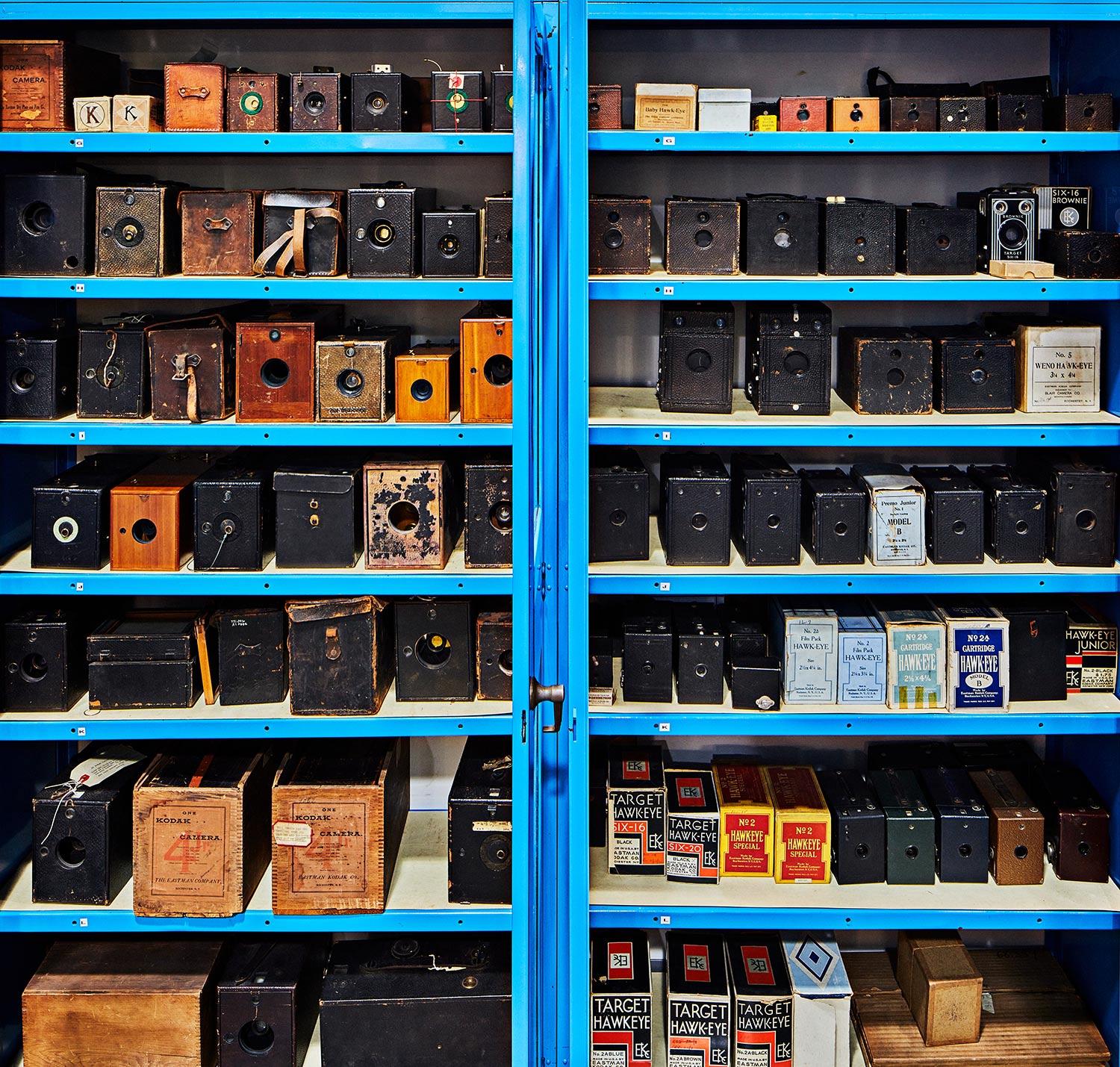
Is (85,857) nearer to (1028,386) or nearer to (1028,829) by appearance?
(1028,829)

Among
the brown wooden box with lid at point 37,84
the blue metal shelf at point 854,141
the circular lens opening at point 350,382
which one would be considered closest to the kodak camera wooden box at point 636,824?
the circular lens opening at point 350,382

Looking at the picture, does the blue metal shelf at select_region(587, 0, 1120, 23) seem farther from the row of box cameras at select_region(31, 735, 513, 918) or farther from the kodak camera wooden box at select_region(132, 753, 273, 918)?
the kodak camera wooden box at select_region(132, 753, 273, 918)

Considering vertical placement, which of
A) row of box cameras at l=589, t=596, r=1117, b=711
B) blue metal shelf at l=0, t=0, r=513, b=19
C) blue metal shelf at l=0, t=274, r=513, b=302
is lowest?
row of box cameras at l=589, t=596, r=1117, b=711

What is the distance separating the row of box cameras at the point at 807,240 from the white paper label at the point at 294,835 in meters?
1.57

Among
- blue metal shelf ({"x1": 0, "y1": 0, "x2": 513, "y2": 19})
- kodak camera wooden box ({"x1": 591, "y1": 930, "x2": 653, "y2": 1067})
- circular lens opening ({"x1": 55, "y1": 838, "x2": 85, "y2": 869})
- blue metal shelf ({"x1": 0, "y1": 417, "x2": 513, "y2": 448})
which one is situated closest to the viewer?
blue metal shelf ({"x1": 0, "y1": 0, "x2": 513, "y2": 19})

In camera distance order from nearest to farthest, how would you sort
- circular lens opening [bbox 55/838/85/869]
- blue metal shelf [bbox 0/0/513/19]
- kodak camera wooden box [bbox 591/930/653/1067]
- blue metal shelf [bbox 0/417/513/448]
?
blue metal shelf [bbox 0/0/513/19] → blue metal shelf [bbox 0/417/513/448] → circular lens opening [bbox 55/838/85/869] → kodak camera wooden box [bbox 591/930/653/1067]

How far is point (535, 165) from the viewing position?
2711 millimetres

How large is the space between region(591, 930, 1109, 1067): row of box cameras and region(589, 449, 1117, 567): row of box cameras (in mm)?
1085

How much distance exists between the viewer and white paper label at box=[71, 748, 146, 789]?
3.16 m

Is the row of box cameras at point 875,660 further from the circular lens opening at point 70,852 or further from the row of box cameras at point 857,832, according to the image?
the circular lens opening at point 70,852

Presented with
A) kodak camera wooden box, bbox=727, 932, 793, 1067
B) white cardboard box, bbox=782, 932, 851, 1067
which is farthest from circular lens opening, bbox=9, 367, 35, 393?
white cardboard box, bbox=782, 932, 851, 1067

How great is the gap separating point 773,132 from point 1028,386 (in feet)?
3.03

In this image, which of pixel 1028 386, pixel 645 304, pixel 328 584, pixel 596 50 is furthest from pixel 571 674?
pixel 596 50

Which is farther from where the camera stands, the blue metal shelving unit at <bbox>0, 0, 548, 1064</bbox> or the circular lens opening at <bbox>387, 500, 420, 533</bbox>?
the circular lens opening at <bbox>387, 500, 420, 533</bbox>
